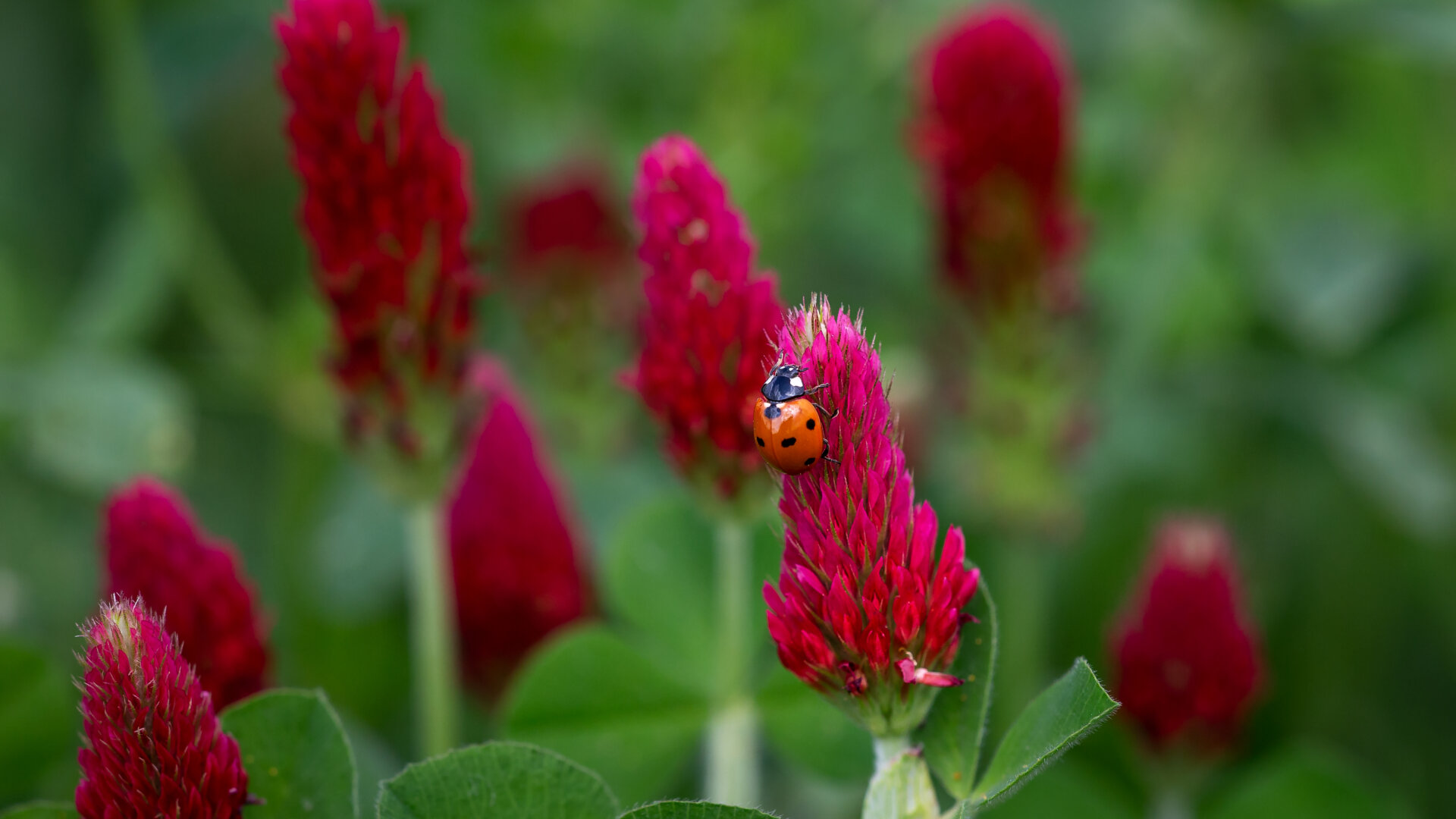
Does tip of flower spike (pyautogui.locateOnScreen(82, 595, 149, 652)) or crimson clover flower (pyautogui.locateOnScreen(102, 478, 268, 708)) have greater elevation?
crimson clover flower (pyautogui.locateOnScreen(102, 478, 268, 708))

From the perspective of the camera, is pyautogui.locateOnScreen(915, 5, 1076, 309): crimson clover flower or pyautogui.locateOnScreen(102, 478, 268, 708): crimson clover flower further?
pyautogui.locateOnScreen(915, 5, 1076, 309): crimson clover flower

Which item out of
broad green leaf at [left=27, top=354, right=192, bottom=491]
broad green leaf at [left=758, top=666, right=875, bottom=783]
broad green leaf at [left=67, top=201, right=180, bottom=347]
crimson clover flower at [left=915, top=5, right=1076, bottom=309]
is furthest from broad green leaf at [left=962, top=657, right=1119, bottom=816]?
broad green leaf at [left=67, top=201, right=180, bottom=347]

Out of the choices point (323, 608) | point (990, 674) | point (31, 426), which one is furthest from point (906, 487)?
point (31, 426)

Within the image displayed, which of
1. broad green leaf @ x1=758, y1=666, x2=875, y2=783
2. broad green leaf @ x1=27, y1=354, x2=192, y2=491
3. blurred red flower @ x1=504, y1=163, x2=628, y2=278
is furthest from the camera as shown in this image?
blurred red flower @ x1=504, y1=163, x2=628, y2=278

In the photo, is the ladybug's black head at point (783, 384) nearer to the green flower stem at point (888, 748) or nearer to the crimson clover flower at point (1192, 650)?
the green flower stem at point (888, 748)

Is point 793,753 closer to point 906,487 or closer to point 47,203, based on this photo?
point 906,487

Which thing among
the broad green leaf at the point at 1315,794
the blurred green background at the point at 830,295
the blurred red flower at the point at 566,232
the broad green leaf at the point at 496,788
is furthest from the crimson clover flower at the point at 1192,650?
→ the blurred red flower at the point at 566,232

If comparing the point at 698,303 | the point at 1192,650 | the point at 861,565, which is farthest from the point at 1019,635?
the point at 861,565

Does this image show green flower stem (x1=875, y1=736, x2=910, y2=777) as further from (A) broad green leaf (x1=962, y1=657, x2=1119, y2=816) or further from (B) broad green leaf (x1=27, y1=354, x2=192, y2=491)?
(B) broad green leaf (x1=27, y1=354, x2=192, y2=491)
